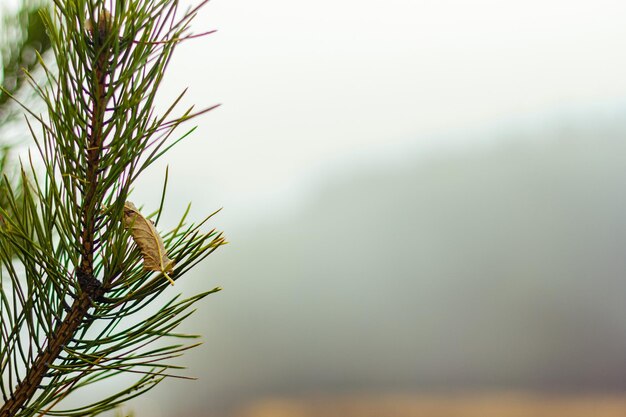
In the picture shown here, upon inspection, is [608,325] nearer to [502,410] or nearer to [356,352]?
[502,410]

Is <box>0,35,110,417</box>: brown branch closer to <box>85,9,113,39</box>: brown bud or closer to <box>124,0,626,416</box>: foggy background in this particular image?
<box>85,9,113,39</box>: brown bud

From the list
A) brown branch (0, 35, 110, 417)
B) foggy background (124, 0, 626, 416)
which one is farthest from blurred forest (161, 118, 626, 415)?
brown branch (0, 35, 110, 417)

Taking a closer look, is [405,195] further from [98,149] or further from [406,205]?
[98,149]

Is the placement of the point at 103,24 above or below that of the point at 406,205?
below

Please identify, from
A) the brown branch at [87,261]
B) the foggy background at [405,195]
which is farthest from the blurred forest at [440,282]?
the brown branch at [87,261]

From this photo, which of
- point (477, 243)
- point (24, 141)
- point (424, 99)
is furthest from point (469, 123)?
point (24, 141)

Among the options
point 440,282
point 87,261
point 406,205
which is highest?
point 406,205

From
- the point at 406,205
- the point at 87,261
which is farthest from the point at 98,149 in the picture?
the point at 406,205
